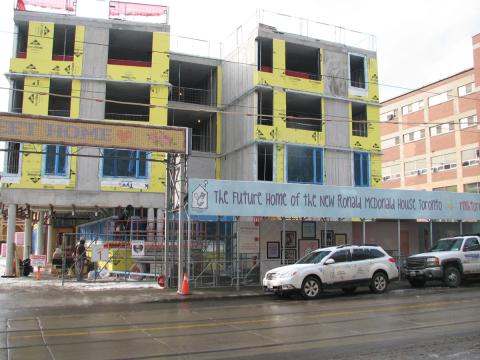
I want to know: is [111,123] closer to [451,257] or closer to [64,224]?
[451,257]

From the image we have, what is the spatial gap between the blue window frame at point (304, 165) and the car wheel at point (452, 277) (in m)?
15.0

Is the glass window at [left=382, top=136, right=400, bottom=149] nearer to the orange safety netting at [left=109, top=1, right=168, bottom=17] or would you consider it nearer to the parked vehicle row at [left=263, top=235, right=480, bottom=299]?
the orange safety netting at [left=109, top=1, right=168, bottom=17]

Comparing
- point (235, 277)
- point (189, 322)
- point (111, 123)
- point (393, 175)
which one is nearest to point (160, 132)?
point (111, 123)

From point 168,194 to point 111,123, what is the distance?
3979mm

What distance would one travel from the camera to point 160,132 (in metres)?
18.7

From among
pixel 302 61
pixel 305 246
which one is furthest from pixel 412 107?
pixel 305 246

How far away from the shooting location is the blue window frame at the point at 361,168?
3588cm

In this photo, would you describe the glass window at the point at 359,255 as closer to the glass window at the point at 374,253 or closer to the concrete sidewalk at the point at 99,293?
the glass window at the point at 374,253

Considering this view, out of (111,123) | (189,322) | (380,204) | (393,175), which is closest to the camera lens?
(189,322)

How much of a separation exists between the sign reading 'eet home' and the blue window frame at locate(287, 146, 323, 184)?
1575 cm

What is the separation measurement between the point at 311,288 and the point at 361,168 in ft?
68.5

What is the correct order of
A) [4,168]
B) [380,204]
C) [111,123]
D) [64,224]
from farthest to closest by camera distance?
[64,224] < [4,168] < [380,204] < [111,123]

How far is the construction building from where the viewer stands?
97.5ft

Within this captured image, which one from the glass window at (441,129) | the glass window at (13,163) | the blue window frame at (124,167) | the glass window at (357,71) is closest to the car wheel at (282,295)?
the blue window frame at (124,167)
